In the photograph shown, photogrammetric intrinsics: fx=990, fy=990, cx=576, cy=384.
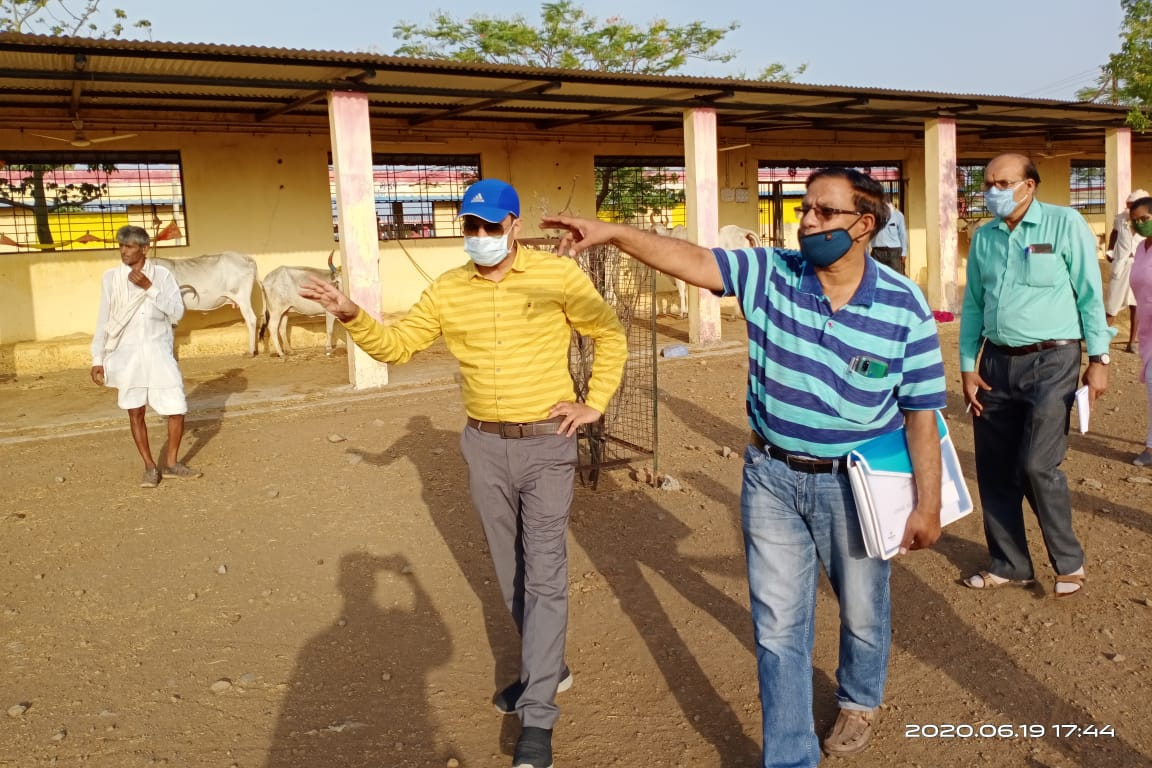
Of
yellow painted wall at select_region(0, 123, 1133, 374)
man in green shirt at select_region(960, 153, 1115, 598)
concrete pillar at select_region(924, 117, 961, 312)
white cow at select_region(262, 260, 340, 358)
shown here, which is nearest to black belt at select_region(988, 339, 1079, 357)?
man in green shirt at select_region(960, 153, 1115, 598)

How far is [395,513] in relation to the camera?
5.70m

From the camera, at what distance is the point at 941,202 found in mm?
13539

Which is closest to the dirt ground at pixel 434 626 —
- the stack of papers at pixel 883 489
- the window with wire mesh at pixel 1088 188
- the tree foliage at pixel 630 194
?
the stack of papers at pixel 883 489

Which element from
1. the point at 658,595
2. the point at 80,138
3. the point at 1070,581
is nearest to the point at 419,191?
the point at 80,138

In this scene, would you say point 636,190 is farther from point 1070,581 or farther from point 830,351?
point 830,351

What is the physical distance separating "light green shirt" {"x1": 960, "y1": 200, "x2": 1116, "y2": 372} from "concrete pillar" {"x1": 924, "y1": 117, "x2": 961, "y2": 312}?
9.77m

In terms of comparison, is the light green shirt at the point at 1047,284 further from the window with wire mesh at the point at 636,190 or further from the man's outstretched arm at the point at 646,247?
the window with wire mesh at the point at 636,190

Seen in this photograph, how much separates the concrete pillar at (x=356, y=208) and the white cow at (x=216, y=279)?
279cm

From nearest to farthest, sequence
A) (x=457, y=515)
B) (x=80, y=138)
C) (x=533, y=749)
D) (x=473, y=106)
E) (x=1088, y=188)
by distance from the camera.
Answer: (x=533, y=749)
(x=457, y=515)
(x=80, y=138)
(x=473, y=106)
(x=1088, y=188)

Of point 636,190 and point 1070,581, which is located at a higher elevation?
point 636,190

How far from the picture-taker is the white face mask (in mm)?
3076

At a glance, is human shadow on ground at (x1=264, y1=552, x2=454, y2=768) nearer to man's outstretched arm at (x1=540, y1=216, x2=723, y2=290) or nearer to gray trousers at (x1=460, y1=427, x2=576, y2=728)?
gray trousers at (x1=460, y1=427, x2=576, y2=728)

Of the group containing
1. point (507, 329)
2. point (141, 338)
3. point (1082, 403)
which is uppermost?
point (507, 329)

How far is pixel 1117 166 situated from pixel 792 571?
50.3 ft
